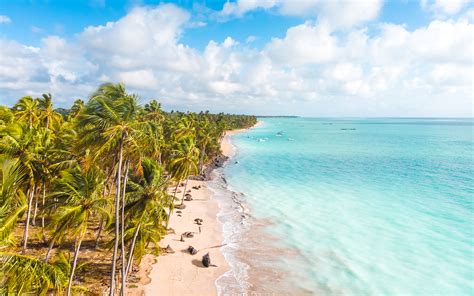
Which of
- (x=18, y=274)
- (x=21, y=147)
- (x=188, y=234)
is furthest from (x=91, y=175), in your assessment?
(x=188, y=234)

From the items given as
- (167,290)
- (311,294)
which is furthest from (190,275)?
(311,294)

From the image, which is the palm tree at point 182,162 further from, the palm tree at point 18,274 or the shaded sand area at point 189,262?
the palm tree at point 18,274

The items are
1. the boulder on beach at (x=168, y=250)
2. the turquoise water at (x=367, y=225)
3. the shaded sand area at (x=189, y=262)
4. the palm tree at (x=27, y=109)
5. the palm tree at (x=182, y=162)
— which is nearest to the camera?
the shaded sand area at (x=189, y=262)

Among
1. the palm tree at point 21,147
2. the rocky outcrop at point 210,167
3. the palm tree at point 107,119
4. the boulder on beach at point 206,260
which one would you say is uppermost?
the palm tree at point 107,119

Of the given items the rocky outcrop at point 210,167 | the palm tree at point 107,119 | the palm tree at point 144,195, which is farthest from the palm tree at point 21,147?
the rocky outcrop at point 210,167

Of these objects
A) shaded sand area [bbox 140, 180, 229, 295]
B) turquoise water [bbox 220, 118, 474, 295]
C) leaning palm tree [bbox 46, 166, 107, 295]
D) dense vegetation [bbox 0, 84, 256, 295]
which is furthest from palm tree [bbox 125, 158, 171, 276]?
turquoise water [bbox 220, 118, 474, 295]

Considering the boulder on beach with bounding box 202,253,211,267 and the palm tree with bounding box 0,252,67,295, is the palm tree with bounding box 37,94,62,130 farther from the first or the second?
the palm tree with bounding box 0,252,67,295

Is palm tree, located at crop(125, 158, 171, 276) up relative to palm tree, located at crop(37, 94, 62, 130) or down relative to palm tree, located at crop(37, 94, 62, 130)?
down
